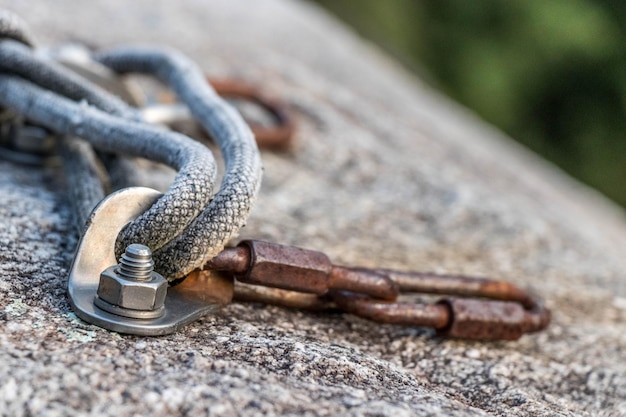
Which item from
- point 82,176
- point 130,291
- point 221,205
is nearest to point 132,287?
point 130,291

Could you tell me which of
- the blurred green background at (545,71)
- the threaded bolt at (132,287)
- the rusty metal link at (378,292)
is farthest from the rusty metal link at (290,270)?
the blurred green background at (545,71)

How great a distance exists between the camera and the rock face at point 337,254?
81 centimetres

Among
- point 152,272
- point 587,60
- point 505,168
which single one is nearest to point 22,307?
point 152,272

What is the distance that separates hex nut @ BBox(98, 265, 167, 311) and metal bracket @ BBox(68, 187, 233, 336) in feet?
0.06

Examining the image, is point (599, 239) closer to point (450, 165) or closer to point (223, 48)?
point (450, 165)

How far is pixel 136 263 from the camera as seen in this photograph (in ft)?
2.90

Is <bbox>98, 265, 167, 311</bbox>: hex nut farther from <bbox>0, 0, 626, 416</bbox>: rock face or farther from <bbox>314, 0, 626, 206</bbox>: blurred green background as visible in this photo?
<bbox>314, 0, 626, 206</bbox>: blurred green background

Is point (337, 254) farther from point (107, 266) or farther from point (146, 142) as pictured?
point (107, 266)

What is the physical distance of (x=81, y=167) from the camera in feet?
4.07

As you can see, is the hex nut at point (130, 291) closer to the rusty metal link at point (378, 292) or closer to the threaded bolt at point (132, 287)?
the threaded bolt at point (132, 287)

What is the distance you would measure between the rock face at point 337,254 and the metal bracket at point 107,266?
0.05ft

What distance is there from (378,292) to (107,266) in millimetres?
367

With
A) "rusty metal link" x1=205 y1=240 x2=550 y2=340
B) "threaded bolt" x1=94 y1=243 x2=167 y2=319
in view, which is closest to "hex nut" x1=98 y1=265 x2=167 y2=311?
"threaded bolt" x1=94 y1=243 x2=167 y2=319

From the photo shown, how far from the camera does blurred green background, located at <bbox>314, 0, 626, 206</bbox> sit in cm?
558
